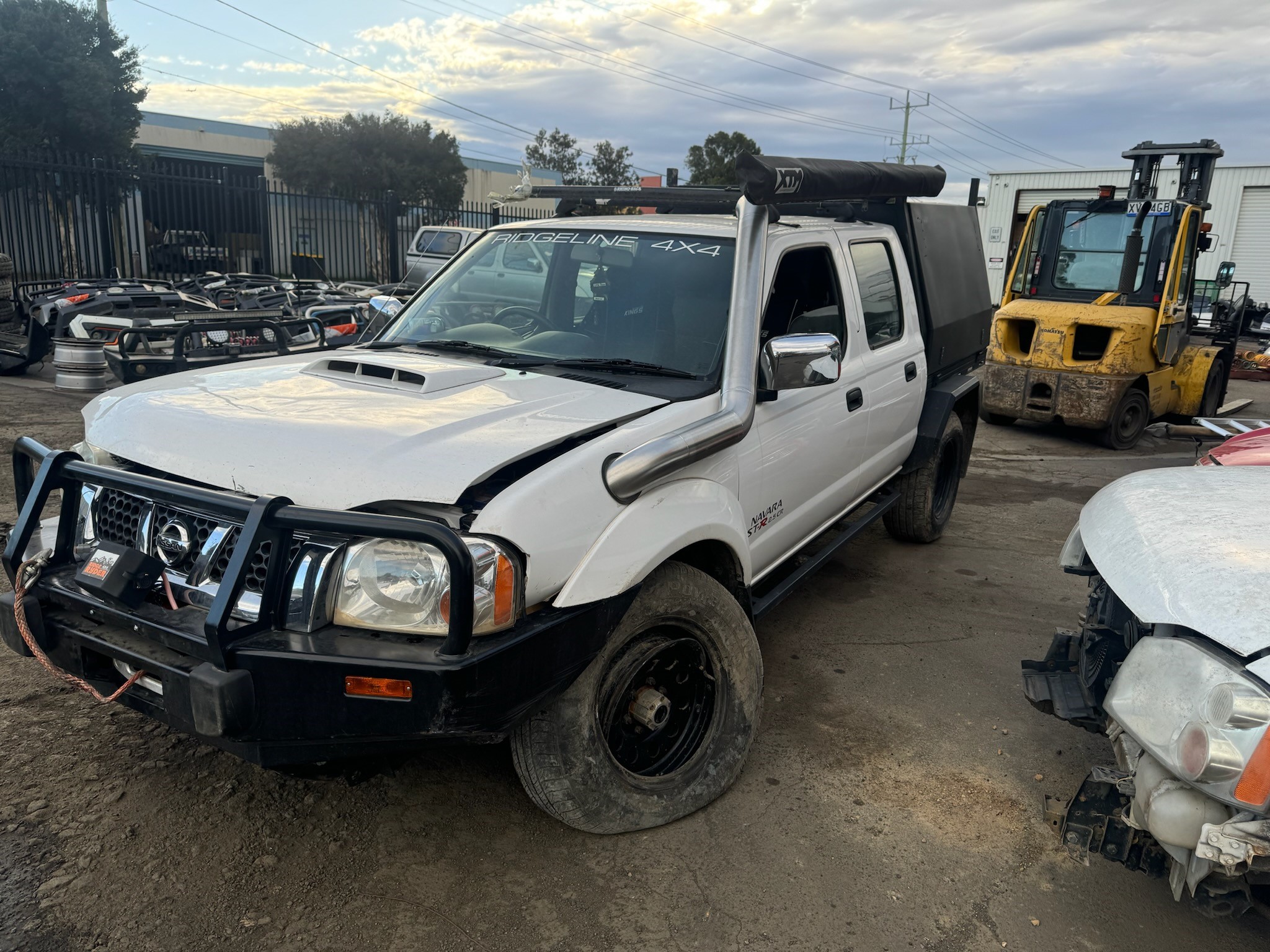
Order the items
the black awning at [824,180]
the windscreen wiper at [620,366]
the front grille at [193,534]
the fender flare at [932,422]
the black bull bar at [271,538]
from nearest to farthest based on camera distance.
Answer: the black bull bar at [271,538], the front grille at [193,534], the black awning at [824,180], the windscreen wiper at [620,366], the fender flare at [932,422]

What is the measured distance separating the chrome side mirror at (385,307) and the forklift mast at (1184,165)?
9450 mm

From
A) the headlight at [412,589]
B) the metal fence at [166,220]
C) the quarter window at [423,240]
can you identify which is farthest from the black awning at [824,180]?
the quarter window at [423,240]

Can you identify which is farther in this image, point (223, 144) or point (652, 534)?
point (223, 144)

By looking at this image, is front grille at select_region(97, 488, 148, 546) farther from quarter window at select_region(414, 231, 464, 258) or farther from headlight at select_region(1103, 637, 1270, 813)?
quarter window at select_region(414, 231, 464, 258)

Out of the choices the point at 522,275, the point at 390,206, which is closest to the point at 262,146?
the point at 390,206

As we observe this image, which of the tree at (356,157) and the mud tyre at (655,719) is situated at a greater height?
the tree at (356,157)

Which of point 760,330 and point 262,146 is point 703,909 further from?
point 262,146

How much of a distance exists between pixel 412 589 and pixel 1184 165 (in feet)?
39.6

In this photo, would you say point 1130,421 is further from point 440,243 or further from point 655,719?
point 440,243

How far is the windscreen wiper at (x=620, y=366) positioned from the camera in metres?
3.34

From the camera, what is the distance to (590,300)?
3729mm

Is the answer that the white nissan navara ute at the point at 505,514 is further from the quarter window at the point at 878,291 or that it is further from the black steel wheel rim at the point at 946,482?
the black steel wheel rim at the point at 946,482

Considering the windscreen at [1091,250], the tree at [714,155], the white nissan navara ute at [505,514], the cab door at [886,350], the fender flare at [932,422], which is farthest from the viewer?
the tree at [714,155]

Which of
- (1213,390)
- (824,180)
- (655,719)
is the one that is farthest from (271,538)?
(1213,390)
